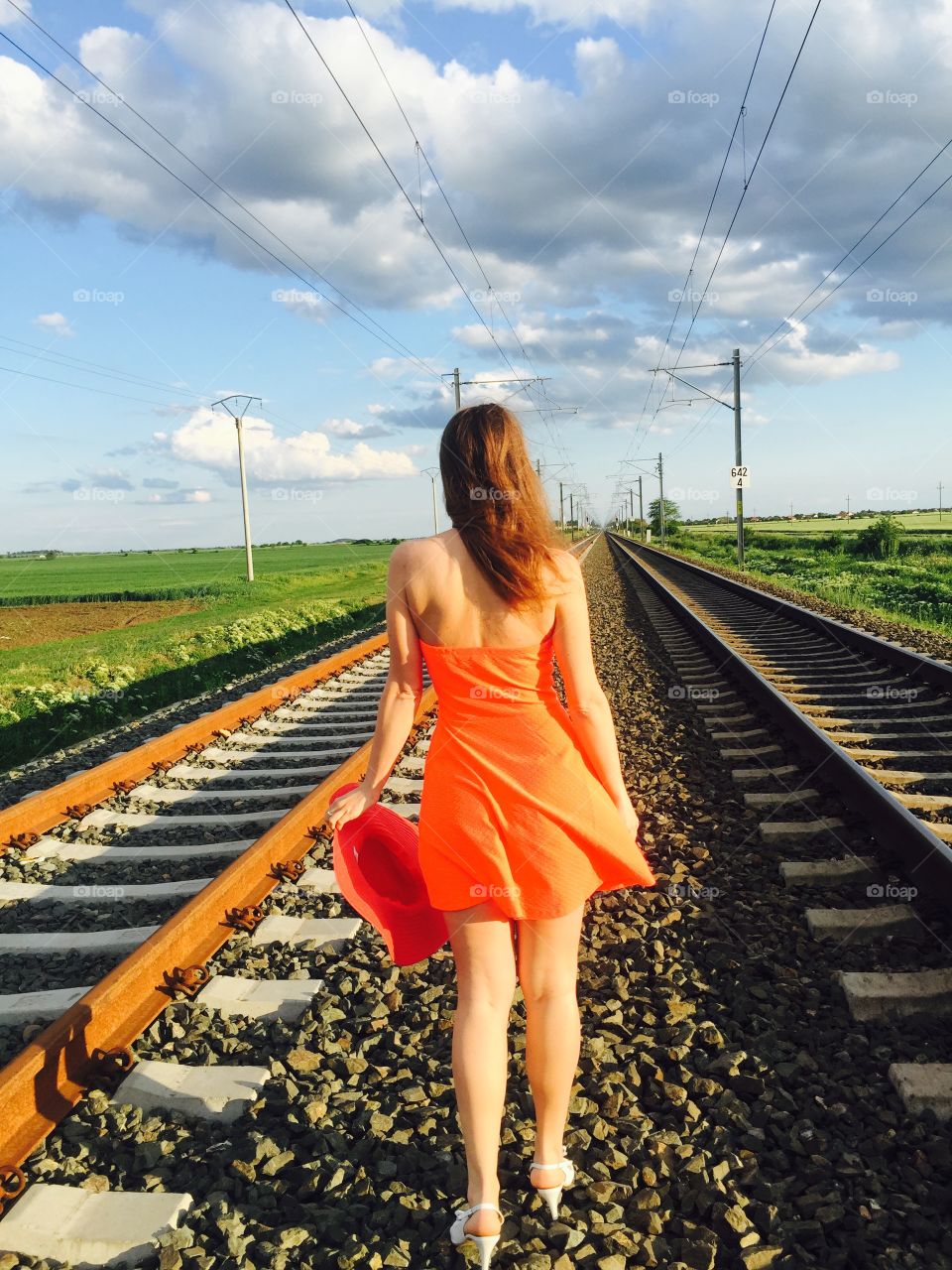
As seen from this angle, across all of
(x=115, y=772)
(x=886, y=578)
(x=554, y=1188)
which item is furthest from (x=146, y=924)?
(x=886, y=578)

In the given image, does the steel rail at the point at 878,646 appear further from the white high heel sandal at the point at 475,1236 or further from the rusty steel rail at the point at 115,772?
the white high heel sandal at the point at 475,1236

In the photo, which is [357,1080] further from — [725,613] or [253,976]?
[725,613]

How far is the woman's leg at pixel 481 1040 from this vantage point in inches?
83.5

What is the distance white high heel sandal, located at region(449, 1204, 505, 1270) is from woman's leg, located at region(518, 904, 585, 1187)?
0.21 metres

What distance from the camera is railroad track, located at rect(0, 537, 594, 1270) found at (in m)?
2.43

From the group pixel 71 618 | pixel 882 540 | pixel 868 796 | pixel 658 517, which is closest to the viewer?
pixel 868 796

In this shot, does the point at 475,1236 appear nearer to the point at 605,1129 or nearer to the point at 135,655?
the point at 605,1129

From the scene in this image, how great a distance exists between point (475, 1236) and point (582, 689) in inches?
50.2

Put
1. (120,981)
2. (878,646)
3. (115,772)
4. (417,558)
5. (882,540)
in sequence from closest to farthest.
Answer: (417,558), (120,981), (115,772), (878,646), (882,540)

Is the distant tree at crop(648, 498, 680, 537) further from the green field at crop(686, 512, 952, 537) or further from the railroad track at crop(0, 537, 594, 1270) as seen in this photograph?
the railroad track at crop(0, 537, 594, 1270)

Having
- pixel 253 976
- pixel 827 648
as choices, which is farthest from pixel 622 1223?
pixel 827 648

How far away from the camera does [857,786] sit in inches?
205

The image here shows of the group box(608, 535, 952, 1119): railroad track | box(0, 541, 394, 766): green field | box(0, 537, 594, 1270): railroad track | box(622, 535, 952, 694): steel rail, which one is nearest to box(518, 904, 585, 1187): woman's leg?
box(0, 537, 594, 1270): railroad track

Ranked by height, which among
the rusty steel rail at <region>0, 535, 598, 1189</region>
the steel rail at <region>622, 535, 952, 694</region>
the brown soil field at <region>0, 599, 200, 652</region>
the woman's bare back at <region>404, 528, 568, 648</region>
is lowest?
the brown soil field at <region>0, 599, 200, 652</region>
